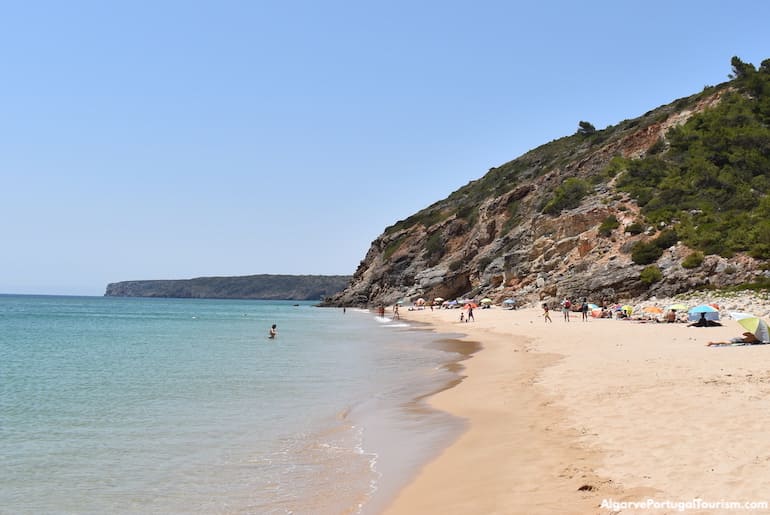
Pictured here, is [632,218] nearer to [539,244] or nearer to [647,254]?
[647,254]

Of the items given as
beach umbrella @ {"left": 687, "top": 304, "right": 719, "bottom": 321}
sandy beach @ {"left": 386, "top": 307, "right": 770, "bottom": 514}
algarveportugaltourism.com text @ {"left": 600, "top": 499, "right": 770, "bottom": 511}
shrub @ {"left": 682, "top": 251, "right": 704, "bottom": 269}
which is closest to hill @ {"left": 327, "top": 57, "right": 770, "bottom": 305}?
shrub @ {"left": 682, "top": 251, "right": 704, "bottom": 269}

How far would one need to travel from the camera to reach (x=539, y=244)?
64.2m

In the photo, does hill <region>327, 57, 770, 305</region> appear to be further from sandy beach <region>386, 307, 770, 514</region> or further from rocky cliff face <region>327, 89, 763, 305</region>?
sandy beach <region>386, 307, 770, 514</region>

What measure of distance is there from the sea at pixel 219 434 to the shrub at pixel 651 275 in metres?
26.6

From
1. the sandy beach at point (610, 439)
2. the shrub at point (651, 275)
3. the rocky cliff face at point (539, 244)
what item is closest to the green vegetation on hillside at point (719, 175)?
the rocky cliff face at point (539, 244)

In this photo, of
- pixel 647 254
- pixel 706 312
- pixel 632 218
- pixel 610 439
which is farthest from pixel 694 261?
pixel 610 439

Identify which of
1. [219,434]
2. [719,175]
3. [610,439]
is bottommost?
[219,434]

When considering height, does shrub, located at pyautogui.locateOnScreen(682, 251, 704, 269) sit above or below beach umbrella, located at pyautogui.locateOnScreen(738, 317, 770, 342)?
above

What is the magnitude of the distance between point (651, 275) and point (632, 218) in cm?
1366

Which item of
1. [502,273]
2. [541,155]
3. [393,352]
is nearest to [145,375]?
[393,352]

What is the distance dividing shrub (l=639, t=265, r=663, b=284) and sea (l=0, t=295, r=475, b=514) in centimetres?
2664

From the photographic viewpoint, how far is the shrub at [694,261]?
4250cm

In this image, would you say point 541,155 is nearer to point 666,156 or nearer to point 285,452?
point 666,156

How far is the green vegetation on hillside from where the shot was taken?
45.0m
